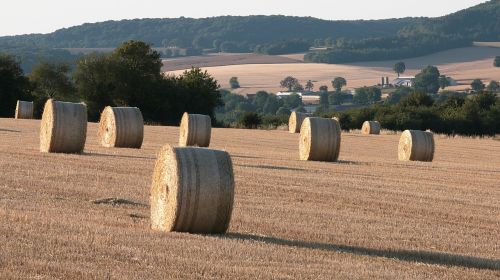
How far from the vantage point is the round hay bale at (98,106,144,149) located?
31.1 m

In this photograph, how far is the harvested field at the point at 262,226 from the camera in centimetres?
1080

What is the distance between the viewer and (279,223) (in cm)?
1468

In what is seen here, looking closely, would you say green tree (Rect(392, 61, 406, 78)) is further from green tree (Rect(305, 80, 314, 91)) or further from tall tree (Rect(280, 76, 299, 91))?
tall tree (Rect(280, 76, 299, 91))

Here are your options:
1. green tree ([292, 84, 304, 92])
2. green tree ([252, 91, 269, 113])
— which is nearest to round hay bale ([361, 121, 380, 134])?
green tree ([252, 91, 269, 113])

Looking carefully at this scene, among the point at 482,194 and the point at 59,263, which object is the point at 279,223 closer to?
the point at 59,263

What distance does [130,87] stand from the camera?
71062 mm

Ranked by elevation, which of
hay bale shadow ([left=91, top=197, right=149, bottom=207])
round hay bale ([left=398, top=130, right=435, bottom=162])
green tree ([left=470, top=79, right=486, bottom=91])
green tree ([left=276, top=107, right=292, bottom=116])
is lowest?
green tree ([left=276, top=107, right=292, bottom=116])

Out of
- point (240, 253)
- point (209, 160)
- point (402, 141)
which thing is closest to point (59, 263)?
point (240, 253)

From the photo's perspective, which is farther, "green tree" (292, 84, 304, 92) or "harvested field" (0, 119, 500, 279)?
"green tree" (292, 84, 304, 92)

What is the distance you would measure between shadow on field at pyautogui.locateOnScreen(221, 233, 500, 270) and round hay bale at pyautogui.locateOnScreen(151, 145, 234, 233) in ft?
1.03

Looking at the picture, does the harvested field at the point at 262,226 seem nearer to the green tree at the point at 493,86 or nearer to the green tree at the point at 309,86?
the green tree at the point at 493,86

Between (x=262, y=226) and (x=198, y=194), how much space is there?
5.66ft

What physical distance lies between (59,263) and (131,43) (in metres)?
65.2

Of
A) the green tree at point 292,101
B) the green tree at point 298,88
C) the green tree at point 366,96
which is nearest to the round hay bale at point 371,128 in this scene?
the green tree at point 292,101
